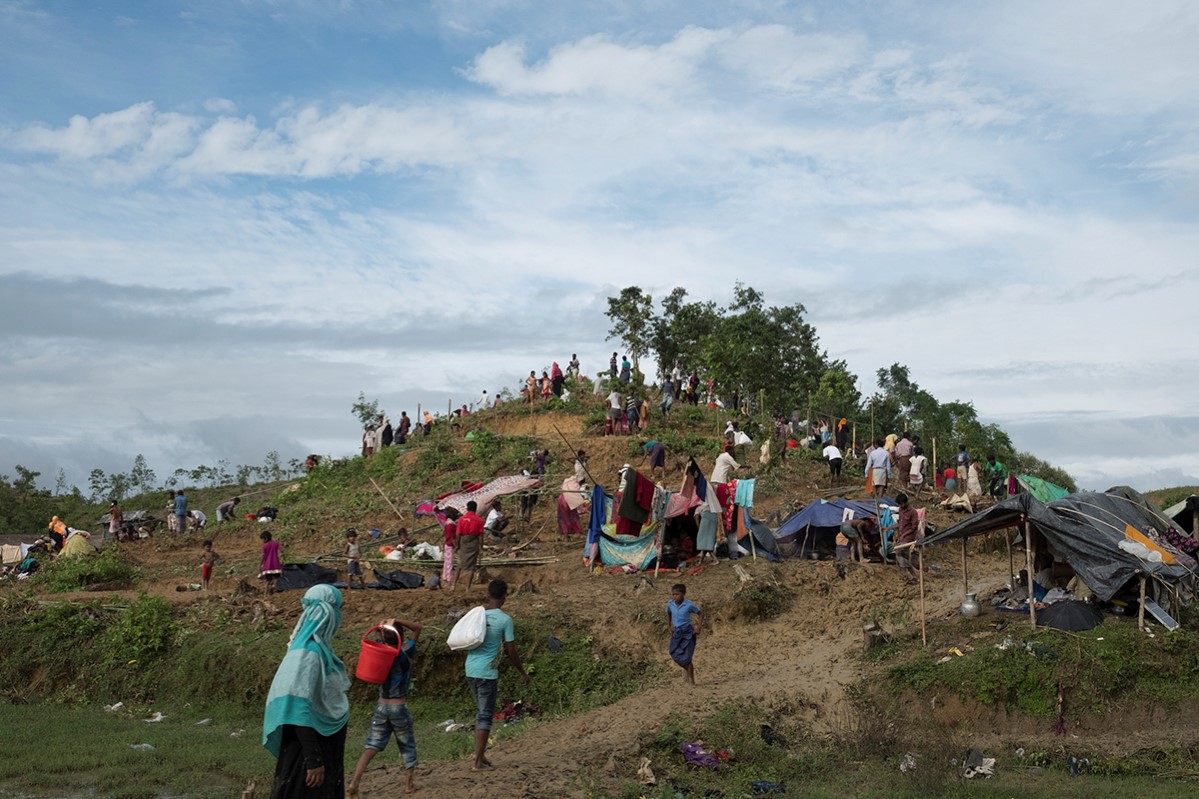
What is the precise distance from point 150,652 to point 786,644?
32.1 ft

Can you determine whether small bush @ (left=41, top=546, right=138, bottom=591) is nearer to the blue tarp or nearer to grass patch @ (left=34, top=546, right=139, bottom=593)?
grass patch @ (left=34, top=546, right=139, bottom=593)

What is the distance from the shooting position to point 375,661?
8.02 meters

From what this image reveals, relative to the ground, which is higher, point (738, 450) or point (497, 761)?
point (738, 450)

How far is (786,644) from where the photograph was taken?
51.6 ft

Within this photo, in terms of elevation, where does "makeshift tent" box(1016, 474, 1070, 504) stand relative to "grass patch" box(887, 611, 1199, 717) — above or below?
above

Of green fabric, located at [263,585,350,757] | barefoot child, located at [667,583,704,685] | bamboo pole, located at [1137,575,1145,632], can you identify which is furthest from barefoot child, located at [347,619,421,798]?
bamboo pole, located at [1137,575,1145,632]

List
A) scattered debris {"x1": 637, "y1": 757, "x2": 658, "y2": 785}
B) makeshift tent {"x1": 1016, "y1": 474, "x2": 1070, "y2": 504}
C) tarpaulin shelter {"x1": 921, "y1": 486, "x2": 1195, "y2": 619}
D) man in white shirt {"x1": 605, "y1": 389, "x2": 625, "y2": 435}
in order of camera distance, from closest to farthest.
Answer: scattered debris {"x1": 637, "y1": 757, "x2": 658, "y2": 785} < tarpaulin shelter {"x1": 921, "y1": 486, "x2": 1195, "y2": 619} < makeshift tent {"x1": 1016, "y1": 474, "x2": 1070, "y2": 504} < man in white shirt {"x1": 605, "y1": 389, "x2": 625, "y2": 435}

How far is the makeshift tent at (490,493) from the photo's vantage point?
2256 centimetres

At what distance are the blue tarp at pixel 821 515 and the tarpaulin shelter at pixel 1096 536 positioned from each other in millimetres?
4435

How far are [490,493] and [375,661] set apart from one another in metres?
14.8

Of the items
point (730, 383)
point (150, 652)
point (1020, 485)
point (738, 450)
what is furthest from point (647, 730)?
point (730, 383)

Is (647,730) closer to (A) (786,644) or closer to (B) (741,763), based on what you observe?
(B) (741,763)

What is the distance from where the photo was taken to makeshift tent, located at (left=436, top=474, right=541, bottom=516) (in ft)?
74.0

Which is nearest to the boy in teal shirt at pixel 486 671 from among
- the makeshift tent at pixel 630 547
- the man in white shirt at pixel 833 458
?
the makeshift tent at pixel 630 547
